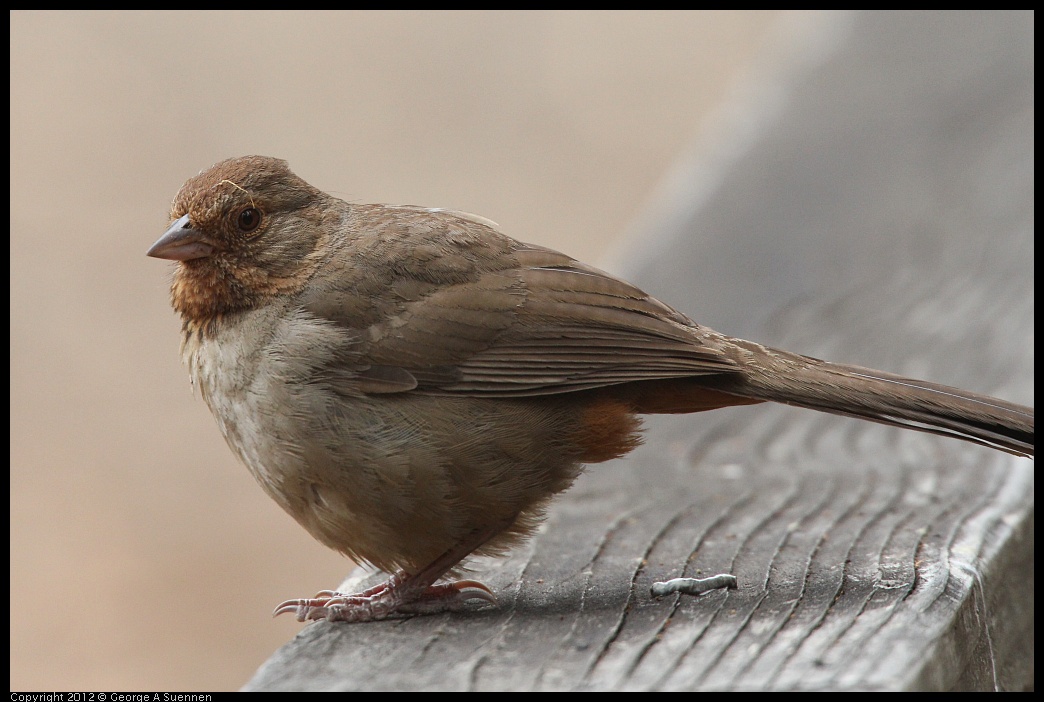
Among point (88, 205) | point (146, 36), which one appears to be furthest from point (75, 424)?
point (146, 36)

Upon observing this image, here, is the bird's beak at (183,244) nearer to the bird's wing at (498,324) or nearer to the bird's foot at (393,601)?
the bird's wing at (498,324)

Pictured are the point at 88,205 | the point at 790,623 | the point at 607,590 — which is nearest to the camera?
the point at 790,623

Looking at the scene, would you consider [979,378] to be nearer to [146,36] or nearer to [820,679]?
[820,679]

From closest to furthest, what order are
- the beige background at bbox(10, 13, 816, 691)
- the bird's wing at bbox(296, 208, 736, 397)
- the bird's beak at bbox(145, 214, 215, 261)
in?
the bird's wing at bbox(296, 208, 736, 397)
the bird's beak at bbox(145, 214, 215, 261)
the beige background at bbox(10, 13, 816, 691)

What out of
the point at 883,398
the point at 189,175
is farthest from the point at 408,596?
the point at 189,175

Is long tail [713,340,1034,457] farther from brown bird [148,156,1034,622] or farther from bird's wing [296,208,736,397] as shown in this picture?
bird's wing [296,208,736,397]

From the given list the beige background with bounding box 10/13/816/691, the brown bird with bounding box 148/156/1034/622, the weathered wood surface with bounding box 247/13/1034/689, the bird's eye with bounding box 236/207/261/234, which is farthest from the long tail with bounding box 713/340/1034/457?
the beige background with bounding box 10/13/816/691

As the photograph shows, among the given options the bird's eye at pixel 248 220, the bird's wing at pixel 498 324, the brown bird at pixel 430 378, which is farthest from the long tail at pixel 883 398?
the bird's eye at pixel 248 220

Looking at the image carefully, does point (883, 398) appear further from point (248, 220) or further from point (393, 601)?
point (248, 220)
